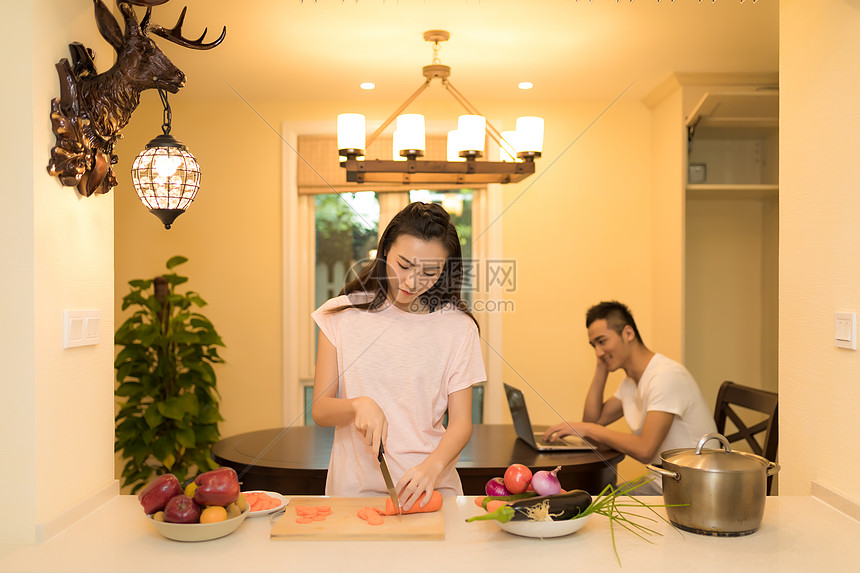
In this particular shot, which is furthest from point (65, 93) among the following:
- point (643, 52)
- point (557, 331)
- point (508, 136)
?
point (557, 331)

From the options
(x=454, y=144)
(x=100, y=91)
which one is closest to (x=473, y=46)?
(x=454, y=144)

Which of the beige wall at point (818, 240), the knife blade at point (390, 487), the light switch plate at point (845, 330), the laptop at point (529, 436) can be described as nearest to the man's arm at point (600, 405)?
the laptop at point (529, 436)

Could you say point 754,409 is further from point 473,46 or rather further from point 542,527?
point 473,46

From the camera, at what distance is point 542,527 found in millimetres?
1374

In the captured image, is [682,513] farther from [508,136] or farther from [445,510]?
[508,136]

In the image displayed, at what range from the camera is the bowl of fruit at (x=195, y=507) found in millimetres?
1358

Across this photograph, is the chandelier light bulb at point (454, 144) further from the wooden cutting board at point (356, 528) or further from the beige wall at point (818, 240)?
the wooden cutting board at point (356, 528)

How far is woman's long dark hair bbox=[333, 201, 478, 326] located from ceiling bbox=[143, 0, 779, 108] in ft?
4.16

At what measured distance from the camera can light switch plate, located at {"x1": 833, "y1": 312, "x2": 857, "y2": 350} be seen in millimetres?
1590

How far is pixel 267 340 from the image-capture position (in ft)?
13.6

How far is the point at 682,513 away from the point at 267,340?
10.1ft

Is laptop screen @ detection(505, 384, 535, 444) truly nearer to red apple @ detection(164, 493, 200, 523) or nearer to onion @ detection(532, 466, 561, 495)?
onion @ detection(532, 466, 561, 495)

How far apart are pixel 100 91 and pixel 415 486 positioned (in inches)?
41.7

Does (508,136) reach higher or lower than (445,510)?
higher
